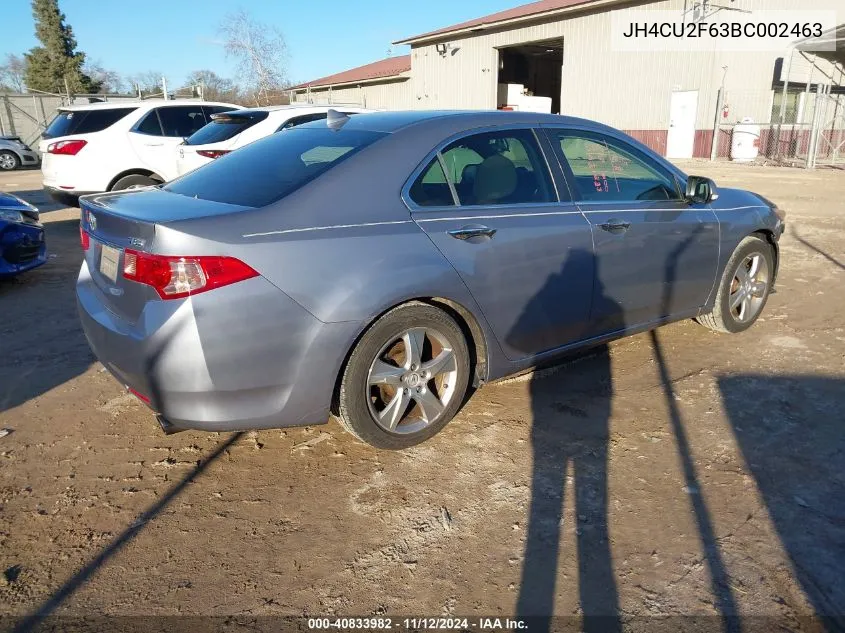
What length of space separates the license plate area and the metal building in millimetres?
22963

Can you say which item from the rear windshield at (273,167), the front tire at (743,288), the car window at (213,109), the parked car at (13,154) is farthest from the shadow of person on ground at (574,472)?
the parked car at (13,154)

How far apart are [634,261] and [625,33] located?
2316cm

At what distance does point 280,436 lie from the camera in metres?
3.52

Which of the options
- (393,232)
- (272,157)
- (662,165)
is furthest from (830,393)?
(272,157)

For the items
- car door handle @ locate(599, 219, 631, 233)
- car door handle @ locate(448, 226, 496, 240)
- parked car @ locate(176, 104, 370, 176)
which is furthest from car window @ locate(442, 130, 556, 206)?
parked car @ locate(176, 104, 370, 176)

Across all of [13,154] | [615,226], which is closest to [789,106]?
[615,226]

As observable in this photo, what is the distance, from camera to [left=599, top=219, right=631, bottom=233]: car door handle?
3.83 meters

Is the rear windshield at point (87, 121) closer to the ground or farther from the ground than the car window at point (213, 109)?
closer to the ground

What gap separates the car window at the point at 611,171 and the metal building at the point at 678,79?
791 inches

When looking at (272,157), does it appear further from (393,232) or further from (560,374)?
(560,374)

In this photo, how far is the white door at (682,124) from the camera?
75.5 ft

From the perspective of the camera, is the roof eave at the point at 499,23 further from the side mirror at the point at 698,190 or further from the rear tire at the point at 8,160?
the side mirror at the point at 698,190

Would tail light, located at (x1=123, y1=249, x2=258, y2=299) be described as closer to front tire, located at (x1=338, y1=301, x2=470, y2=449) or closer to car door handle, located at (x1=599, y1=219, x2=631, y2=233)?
front tire, located at (x1=338, y1=301, x2=470, y2=449)

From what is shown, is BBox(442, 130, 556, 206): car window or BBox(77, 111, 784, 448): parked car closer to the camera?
BBox(77, 111, 784, 448): parked car
